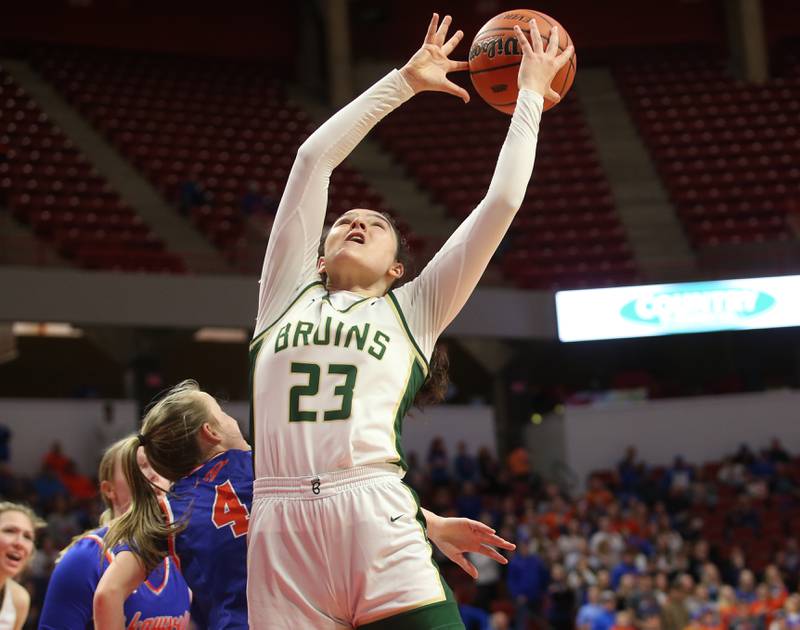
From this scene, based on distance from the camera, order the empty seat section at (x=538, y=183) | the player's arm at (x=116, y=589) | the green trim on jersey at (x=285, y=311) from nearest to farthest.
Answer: the green trim on jersey at (x=285, y=311) < the player's arm at (x=116, y=589) < the empty seat section at (x=538, y=183)

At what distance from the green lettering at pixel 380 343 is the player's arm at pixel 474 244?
98 mm

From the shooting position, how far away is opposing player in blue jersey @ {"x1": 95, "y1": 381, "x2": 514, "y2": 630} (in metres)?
3.10

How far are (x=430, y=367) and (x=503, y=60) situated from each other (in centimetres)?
113

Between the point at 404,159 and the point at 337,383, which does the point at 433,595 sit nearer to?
the point at 337,383

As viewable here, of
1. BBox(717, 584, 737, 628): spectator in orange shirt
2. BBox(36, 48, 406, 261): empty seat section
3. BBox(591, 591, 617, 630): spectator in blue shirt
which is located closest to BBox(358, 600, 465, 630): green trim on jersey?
BBox(591, 591, 617, 630): spectator in blue shirt

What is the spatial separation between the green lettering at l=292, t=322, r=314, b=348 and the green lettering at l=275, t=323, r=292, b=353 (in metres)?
0.02

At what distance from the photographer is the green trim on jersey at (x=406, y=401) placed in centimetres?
278

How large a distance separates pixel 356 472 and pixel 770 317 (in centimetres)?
1524

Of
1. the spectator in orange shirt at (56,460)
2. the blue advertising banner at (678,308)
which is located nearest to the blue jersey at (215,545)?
the spectator in orange shirt at (56,460)

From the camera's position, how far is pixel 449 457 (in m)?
17.7

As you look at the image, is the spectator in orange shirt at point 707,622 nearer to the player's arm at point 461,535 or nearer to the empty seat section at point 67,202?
the empty seat section at point 67,202

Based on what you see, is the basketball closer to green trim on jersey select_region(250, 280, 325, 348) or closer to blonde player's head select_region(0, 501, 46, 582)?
green trim on jersey select_region(250, 280, 325, 348)

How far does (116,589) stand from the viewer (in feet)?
10.1

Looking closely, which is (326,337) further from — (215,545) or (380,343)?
(215,545)
